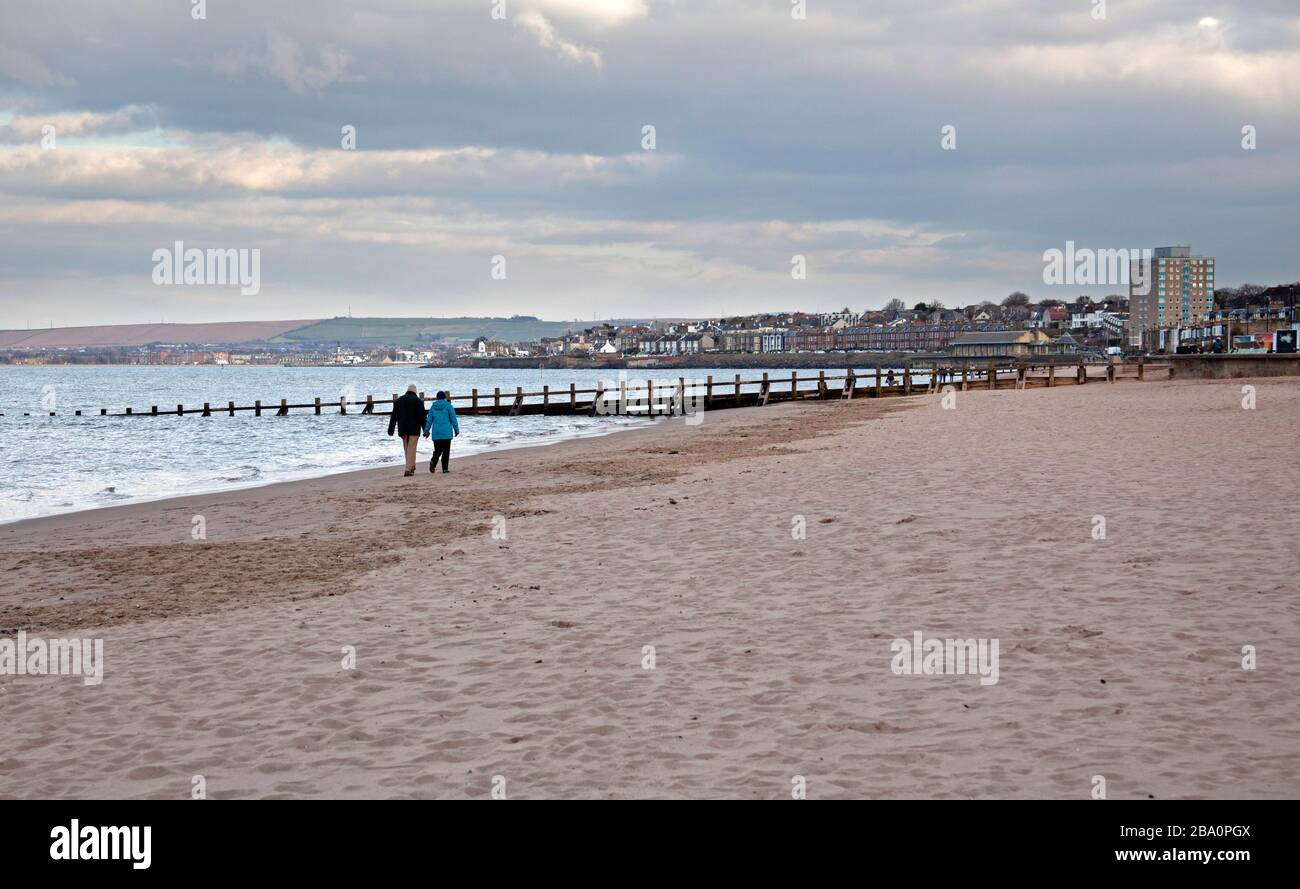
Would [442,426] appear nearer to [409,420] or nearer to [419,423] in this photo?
[419,423]

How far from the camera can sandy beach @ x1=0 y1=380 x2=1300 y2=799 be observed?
5645 millimetres

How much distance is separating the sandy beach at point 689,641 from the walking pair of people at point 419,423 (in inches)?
222

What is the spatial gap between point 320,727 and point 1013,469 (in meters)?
13.8

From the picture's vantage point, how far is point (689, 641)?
322 inches

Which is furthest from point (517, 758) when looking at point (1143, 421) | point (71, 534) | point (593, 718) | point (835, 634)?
point (1143, 421)

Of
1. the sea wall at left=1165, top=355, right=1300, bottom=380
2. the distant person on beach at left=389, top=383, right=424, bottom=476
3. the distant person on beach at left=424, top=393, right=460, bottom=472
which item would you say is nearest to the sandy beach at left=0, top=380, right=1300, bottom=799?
the distant person on beach at left=389, top=383, right=424, bottom=476

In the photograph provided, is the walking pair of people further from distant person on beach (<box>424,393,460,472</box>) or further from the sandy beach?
the sandy beach

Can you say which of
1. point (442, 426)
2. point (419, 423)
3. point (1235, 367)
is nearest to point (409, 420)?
point (419, 423)

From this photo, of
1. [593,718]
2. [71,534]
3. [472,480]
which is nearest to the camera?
[593,718]

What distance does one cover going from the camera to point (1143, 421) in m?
28.5

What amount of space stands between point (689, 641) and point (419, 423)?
1585 centimetres

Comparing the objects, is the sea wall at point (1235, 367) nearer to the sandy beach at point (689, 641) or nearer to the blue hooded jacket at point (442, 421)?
the sandy beach at point (689, 641)
